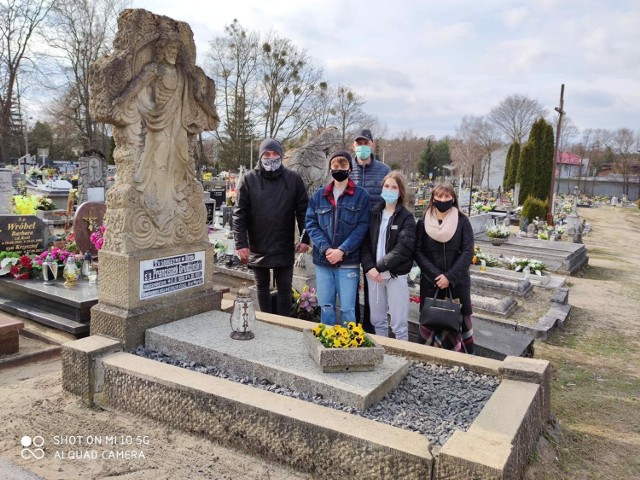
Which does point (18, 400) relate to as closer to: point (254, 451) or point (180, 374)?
point (180, 374)

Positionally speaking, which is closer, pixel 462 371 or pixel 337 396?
pixel 337 396

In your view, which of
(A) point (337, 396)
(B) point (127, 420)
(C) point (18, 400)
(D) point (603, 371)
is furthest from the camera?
(D) point (603, 371)

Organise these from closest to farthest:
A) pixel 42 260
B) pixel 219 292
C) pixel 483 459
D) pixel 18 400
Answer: pixel 483 459 → pixel 18 400 → pixel 219 292 → pixel 42 260

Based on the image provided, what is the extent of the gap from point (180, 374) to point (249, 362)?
0.47 metres

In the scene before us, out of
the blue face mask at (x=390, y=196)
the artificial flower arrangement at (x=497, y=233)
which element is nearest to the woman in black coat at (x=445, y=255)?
the blue face mask at (x=390, y=196)

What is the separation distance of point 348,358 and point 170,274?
1.84 m

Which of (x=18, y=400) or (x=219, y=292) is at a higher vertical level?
(x=219, y=292)

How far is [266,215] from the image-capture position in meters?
4.55

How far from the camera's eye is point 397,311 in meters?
4.30

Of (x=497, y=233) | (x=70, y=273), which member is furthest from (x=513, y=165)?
(x=70, y=273)

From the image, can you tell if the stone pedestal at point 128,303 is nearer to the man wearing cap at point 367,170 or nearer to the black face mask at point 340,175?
the black face mask at point 340,175

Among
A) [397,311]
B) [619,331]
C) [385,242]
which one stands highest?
[385,242]

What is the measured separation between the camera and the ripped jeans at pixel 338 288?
14.0 feet

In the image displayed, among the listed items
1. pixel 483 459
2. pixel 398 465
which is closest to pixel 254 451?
pixel 398 465
